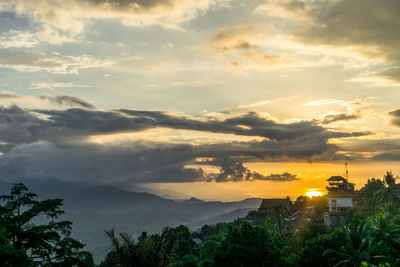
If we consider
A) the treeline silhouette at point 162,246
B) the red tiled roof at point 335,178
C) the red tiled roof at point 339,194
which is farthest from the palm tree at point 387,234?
the red tiled roof at point 335,178

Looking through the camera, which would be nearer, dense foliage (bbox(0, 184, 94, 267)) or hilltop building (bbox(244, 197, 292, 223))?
dense foliage (bbox(0, 184, 94, 267))

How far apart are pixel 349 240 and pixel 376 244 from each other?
266 centimetres

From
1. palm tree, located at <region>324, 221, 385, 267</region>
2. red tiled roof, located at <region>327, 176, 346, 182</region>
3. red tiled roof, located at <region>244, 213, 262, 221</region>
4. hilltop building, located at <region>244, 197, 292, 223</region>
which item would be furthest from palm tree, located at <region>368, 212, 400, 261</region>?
red tiled roof, located at <region>244, 213, 262, 221</region>

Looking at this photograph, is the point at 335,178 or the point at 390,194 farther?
the point at 335,178

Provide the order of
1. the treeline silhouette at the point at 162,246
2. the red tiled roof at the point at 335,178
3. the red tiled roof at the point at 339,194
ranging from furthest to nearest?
the red tiled roof at the point at 335,178 → the red tiled roof at the point at 339,194 → the treeline silhouette at the point at 162,246

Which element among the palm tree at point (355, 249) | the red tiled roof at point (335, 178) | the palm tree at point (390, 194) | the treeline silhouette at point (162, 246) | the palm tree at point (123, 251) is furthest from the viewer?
the red tiled roof at point (335, 178)

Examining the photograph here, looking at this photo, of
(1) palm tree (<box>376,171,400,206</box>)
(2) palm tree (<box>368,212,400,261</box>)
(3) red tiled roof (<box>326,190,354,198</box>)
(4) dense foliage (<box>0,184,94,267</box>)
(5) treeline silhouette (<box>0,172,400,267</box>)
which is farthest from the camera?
(3) red tiled roof (<box>326,190,354,198</box>)

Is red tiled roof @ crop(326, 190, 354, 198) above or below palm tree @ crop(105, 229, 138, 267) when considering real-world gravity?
above

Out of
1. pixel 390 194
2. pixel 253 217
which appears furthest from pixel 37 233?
pixel 253 217

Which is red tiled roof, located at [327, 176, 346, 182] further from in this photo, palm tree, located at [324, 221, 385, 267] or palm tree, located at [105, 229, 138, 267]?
palm tree, located at [105, 229, 138, 267]

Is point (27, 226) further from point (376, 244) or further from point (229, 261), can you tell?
point (376, 244)

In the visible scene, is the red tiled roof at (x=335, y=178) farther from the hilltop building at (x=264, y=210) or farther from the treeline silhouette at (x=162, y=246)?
the treeline silhouette at (x=162, y=246)

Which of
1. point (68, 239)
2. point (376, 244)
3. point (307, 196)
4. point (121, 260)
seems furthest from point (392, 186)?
point (121, 260)

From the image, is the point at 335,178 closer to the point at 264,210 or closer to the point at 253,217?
the point at 253,217
